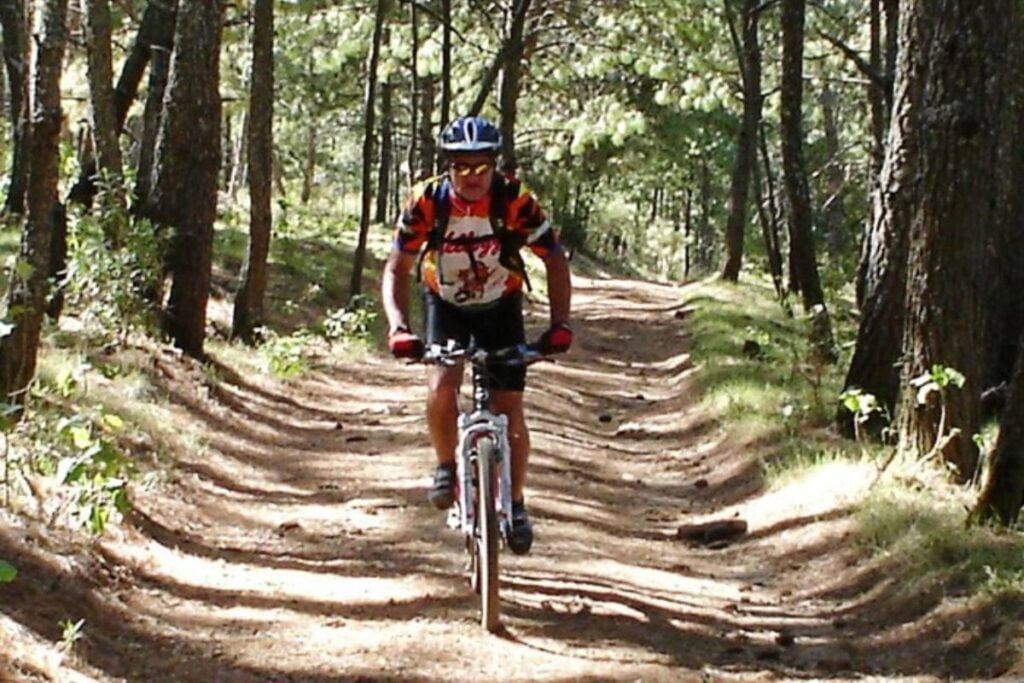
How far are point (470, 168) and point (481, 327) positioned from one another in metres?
0.77

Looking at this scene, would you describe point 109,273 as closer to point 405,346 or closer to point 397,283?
point 397,283

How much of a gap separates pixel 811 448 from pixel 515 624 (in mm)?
4490

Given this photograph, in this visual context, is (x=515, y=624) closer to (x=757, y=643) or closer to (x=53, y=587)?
(x=757, y=643)

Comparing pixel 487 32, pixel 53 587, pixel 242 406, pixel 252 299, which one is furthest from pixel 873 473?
pixel 487 32

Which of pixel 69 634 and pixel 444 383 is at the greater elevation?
pixel 444 383

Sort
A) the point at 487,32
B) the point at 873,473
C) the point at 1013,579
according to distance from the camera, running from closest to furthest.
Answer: the point at 1013,579 < the point at 873,473 < the point at 487,32

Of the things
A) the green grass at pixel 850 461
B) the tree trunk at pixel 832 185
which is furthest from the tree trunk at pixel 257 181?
the tree trunk at pixel 832 185

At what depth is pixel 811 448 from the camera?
1045cm

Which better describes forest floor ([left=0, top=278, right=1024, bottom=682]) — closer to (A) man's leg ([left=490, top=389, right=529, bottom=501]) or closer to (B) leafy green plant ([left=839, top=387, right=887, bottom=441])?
(B) leafy green plant ([left=839, top=387, right=887, bottom=441])

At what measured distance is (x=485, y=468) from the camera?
249 inches

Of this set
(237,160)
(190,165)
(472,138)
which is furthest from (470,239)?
(237,160)

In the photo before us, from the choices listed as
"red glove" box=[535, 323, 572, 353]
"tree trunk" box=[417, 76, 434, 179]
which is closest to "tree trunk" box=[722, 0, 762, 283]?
"tree trunk" box=[417, 76, 434, 179]

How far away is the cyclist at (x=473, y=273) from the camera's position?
20.8ft

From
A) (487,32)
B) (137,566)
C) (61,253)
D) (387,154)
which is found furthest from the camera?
(387,154)
